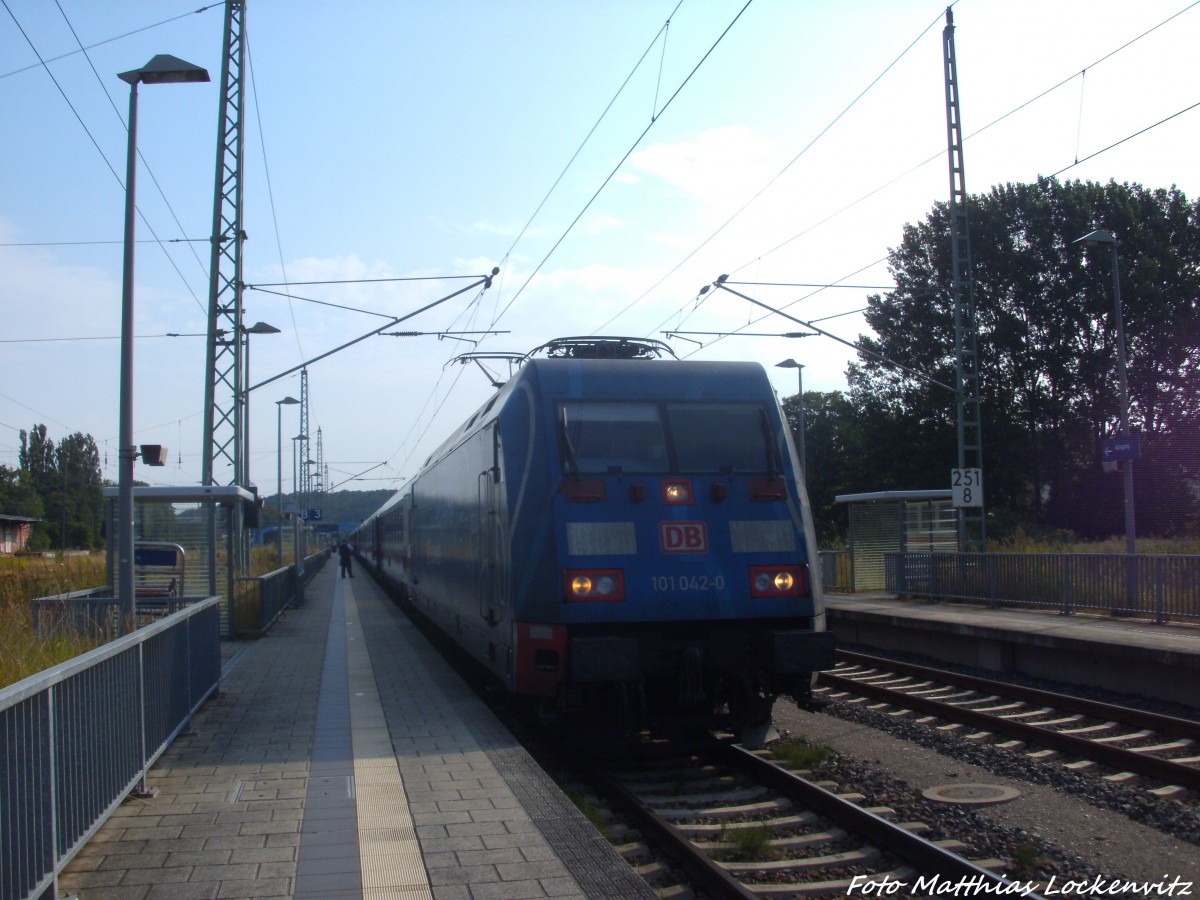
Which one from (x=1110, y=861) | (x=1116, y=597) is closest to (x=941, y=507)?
(x=1116, y=597)

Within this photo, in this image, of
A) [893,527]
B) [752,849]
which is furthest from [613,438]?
[893,527]

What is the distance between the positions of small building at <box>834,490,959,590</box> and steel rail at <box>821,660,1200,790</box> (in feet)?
34.8

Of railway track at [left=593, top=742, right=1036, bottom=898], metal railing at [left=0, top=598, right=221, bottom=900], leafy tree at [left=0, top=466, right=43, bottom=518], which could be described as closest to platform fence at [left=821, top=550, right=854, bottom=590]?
railway track at [left=593, top=742, right=1036, bottom=898]

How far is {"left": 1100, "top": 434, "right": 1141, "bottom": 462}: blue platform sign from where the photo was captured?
17859 mm

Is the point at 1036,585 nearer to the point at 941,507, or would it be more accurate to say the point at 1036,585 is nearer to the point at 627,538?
the point at 941,507

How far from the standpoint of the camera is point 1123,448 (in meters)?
18.0

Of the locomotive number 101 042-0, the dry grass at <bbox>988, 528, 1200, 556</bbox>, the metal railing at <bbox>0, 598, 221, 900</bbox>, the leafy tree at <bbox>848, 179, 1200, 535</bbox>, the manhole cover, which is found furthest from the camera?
the leafy tree at <bbox>848, 179, 1200, 535</bbox>

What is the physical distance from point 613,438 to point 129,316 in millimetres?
5319

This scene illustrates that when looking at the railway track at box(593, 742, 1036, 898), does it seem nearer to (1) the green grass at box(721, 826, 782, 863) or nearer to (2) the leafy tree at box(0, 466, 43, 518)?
(1) the green grass at box(721, 826, 782, 863)

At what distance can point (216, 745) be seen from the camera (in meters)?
8.81

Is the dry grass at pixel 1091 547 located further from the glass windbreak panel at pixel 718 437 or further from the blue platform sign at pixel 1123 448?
the glass windbreak panel at pixel 718 437

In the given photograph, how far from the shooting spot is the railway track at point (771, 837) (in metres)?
5.91

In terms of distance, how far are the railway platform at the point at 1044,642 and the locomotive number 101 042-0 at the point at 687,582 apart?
18.7ft

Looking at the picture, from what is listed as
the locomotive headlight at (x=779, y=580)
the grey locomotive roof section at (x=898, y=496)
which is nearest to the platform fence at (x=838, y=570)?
the grey locomotive roof section at (x=898, y=496)
